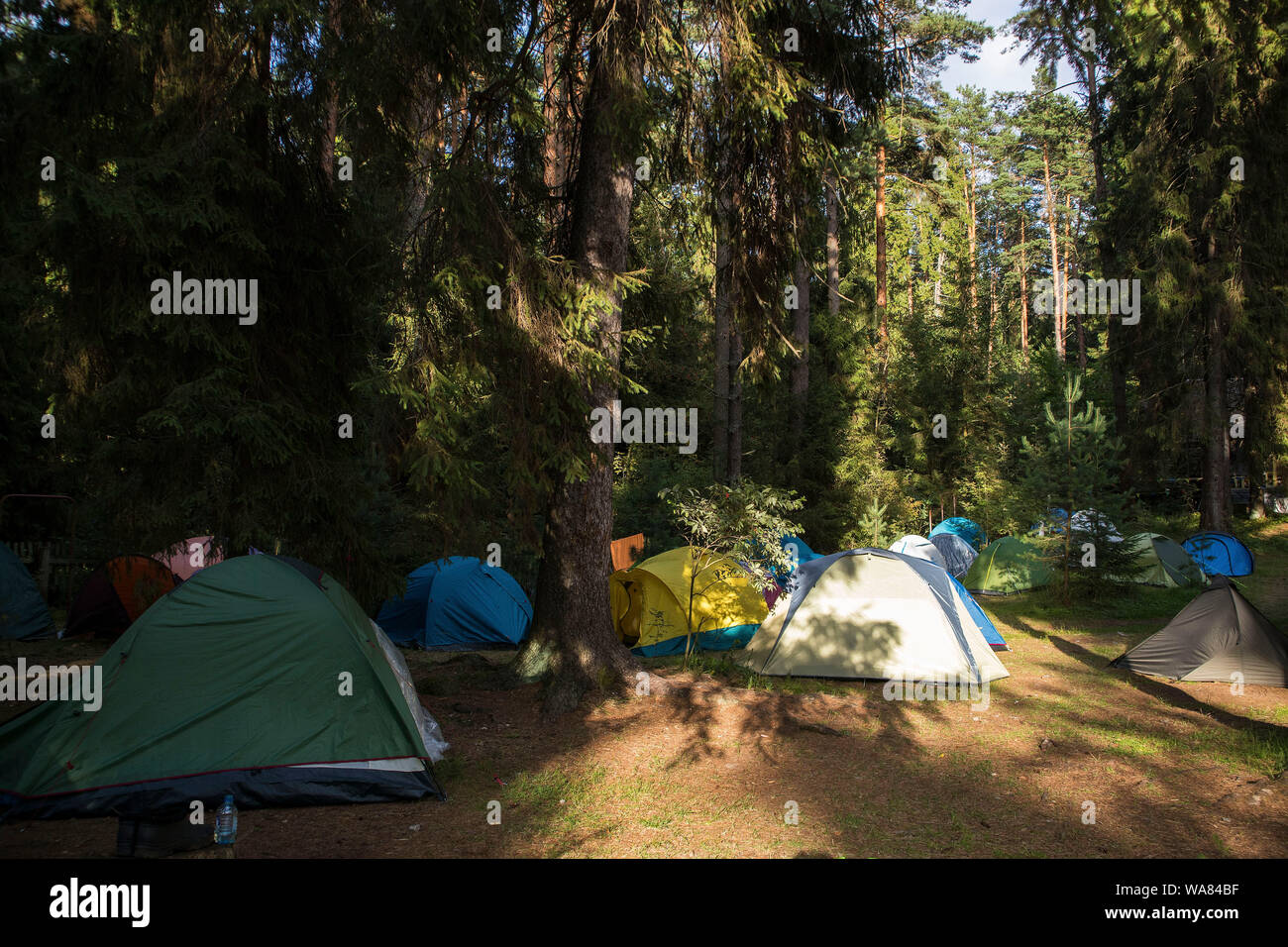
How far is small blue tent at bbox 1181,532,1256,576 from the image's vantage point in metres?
16.3

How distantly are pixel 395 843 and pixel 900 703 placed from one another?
5328 millimetres

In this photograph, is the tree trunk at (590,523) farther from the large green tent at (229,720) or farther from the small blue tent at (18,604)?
the small blue tent at (18,604)

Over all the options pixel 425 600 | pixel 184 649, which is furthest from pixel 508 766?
pixel 425 600

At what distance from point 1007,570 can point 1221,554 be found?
438 centimetres

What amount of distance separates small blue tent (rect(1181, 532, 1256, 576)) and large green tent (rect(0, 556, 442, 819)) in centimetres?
1631

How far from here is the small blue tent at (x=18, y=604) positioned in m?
11.3

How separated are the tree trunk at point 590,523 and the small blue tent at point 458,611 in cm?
393

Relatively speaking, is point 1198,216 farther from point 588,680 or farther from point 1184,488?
point 588,680

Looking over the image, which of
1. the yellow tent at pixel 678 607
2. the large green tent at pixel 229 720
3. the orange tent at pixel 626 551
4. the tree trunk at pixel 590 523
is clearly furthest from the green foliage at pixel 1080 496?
the large green tent at pixel 229 720

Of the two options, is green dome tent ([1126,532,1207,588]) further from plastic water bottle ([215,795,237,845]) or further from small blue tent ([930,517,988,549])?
plastic water bottle ([215,795,237,845])

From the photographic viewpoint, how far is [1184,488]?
2225 centimetres

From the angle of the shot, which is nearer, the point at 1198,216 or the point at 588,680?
the point at 588,680

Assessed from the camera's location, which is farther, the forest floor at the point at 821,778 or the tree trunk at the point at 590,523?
the tree trunk at the point at 590,523

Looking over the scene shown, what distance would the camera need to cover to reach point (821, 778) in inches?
Answer: 246
